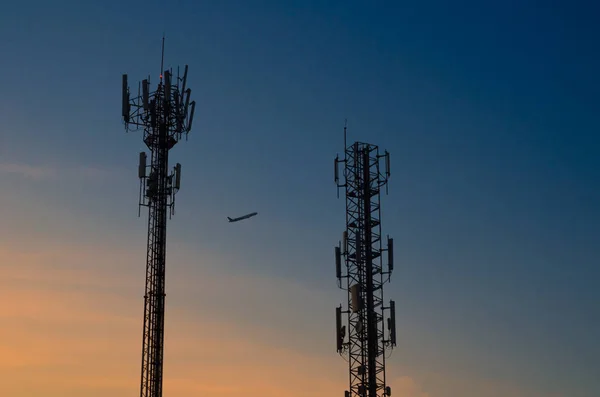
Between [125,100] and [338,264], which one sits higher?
[125,100]

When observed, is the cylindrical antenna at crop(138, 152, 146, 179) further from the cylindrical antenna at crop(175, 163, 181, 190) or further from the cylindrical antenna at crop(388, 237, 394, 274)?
the cylindrical antenna at crop(388, 237, 394, 274)

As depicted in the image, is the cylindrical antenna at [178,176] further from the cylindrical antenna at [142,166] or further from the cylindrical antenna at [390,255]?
the cylindrical antenna at [390,255]

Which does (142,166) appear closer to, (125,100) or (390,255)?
(125,100)

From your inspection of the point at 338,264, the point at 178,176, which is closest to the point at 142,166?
the point at 178,176

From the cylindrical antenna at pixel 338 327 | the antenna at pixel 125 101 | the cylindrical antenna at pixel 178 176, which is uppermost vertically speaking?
the antenna at pixel 125 101

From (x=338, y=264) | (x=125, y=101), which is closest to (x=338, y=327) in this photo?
(x=338, y=264)

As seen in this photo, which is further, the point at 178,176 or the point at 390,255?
the point at 390,255

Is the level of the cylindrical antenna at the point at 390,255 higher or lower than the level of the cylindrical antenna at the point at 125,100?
lower

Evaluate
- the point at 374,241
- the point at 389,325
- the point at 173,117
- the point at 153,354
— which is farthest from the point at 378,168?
the point at 153,354

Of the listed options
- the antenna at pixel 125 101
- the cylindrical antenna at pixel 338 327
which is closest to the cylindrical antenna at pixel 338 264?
the cylindrical antenna at pixel 338 327

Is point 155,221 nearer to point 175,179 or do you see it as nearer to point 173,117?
point 175,179

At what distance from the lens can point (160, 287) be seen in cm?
7362

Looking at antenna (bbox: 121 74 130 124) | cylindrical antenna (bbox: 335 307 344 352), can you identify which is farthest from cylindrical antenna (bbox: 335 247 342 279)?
antenna (bbox: 121 74 130 124)

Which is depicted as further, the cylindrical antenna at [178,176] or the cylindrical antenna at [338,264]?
the cylindrical antenna at [338,264]
